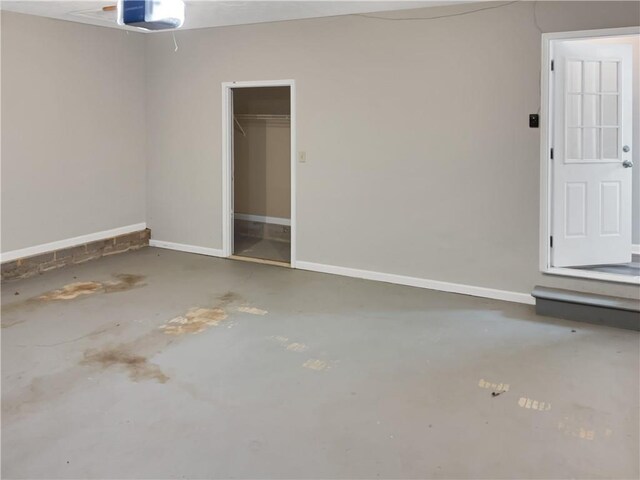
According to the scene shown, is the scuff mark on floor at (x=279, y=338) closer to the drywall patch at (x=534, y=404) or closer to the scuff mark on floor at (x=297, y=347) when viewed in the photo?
the scuff mark on floor at (x=297, y=347)

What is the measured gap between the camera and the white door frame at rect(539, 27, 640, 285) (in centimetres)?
396

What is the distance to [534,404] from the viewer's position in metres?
2.72

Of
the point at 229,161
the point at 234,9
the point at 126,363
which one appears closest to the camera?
the point at 126,363

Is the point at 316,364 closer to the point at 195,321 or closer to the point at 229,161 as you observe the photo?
the point at 195,321

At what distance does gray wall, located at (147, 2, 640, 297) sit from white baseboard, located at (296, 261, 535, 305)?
0.19 ft

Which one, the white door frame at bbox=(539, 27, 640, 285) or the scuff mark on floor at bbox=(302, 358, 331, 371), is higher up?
the white door frame at bbox=(539, 27, 640, 285)

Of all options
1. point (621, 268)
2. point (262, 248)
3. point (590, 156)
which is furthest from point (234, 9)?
point (621, 268)

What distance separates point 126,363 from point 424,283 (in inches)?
107

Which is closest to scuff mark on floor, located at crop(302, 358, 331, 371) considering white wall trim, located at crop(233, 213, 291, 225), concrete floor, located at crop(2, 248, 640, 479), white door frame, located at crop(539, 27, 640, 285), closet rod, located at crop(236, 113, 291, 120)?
concrete floor, located at crop(2, 248, 640, 479)

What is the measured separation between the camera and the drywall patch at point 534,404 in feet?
8.79

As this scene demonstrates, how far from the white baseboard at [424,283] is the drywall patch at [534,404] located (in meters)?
1.70

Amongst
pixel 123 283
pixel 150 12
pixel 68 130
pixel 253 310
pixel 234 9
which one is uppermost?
pixel 234 9

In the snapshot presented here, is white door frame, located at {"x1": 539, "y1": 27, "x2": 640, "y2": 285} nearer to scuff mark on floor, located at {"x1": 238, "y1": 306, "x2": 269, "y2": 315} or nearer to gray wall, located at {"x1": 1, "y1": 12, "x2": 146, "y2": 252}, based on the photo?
scuff mark on floor, located at {"x1": 238, "y1": 306, "x2": 269, "y2": 315}

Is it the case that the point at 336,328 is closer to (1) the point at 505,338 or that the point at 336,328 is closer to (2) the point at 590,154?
(1) the point at 505,338
